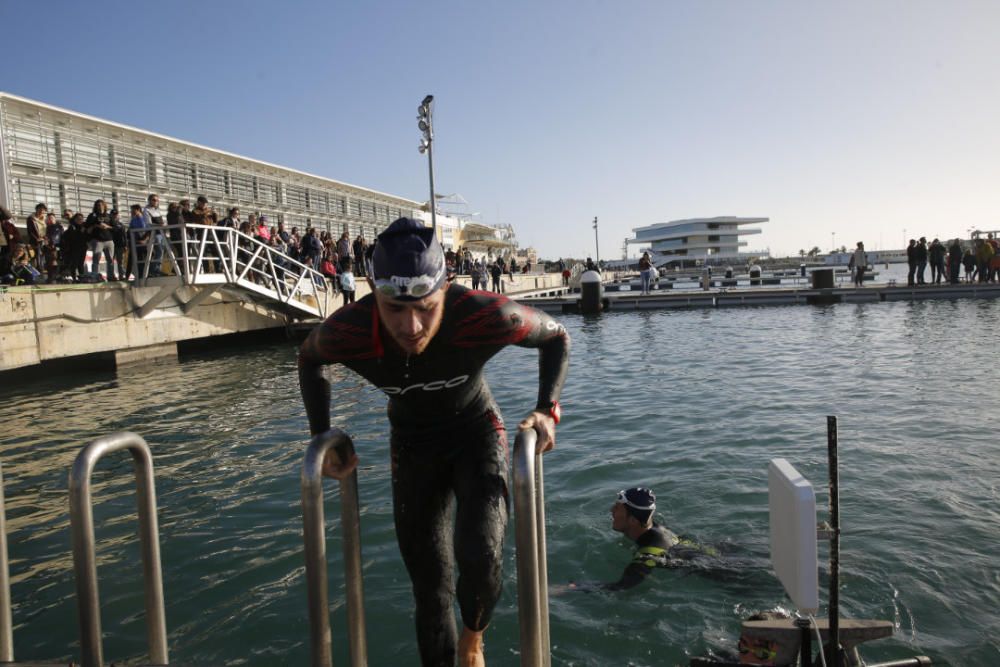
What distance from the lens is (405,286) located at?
97.1 inches

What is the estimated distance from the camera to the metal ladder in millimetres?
2246

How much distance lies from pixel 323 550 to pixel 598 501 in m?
4.51

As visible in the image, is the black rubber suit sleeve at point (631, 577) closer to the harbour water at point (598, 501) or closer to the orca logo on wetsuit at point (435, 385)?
the harbour water at point (598, 501)

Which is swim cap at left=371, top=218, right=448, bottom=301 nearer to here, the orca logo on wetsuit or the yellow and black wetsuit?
the orca logo on wetsuit

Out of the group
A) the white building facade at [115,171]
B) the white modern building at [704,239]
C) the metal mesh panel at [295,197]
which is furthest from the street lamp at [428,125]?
the white modern building at [704,239]

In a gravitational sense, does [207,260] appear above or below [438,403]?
above

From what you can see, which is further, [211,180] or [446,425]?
[211,180]

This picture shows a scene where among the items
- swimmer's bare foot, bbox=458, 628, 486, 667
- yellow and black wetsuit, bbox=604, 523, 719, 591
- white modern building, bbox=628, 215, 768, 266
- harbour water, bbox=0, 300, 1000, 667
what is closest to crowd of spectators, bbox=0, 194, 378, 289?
harbour water, bbox=0, 300, 1000, 667

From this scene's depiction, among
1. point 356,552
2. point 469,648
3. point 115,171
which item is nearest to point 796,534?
point 469,648

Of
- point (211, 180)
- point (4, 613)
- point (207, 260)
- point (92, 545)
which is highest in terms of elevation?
point (211, 180)

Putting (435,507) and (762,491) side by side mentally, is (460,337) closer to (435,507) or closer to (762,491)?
(435,507)

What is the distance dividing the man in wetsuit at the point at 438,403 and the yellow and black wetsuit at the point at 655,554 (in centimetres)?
221

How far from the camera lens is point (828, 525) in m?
2.54

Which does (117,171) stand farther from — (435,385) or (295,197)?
(435,385)
